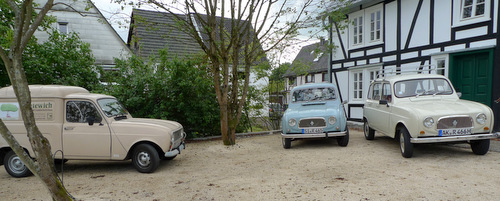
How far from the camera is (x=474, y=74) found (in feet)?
29.4

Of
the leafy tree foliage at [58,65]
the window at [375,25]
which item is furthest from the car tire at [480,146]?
the leafy tree foliage at [58,65]

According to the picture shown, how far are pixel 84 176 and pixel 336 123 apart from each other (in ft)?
19.3

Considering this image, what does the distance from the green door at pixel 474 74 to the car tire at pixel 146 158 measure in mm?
8745

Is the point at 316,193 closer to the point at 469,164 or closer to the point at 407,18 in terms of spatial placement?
the point at 469,164

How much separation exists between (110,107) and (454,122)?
23.4 ft

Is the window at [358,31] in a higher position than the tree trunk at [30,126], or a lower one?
higher

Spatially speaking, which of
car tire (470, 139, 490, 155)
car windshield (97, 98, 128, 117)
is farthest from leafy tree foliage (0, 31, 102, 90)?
car tire (470, 139, 490, 155)

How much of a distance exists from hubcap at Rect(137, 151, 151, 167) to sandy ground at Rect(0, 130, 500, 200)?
23 cm

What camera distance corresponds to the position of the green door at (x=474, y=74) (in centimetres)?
855

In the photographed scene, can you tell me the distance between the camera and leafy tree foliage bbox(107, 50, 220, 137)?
961cm

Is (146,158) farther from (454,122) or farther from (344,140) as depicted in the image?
(454,122)

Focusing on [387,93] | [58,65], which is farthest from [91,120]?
[387,93]

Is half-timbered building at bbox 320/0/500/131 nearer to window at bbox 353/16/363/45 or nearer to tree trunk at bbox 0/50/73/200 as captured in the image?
window at bbox 353/16/363/45

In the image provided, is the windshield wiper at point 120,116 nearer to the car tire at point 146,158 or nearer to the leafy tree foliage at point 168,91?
the car tire at point 146,158
